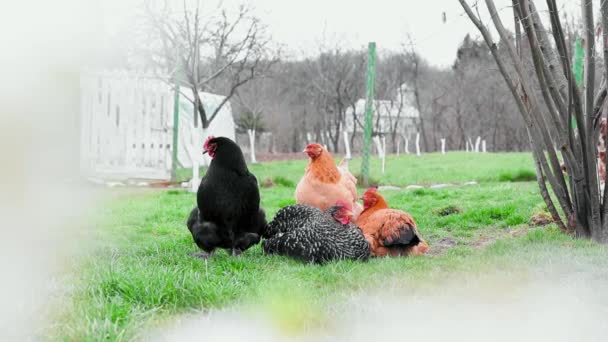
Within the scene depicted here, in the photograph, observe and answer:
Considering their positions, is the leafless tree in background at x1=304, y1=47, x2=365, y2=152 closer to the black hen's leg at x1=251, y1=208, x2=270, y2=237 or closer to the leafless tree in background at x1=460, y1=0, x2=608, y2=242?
Result: the leafless tree in background at x1=460, y1=0, x2=608, y2=242

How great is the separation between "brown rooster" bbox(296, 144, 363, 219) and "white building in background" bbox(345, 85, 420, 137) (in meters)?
10.1

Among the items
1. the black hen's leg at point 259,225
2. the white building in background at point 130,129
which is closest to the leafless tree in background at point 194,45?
the white building in background at point 130,129

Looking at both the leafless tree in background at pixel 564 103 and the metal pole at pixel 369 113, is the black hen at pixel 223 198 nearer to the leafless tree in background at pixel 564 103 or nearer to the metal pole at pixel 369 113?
the leafless tree in background at pixel 564 103

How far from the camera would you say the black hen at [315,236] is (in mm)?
2461

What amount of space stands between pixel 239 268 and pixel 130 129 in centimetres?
565

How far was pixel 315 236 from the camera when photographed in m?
2.50

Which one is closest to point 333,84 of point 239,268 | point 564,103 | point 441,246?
point 441,246

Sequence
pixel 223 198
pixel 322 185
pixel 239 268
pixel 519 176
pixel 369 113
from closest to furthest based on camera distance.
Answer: pixel 239 268
pixel 223 198
pixel 322 185
pixel 369 113
pixel 519 176

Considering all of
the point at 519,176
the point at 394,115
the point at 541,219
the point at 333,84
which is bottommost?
the point at 541,219

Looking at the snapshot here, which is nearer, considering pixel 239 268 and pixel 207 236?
pixel 239 268

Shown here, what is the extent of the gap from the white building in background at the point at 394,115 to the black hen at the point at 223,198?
10880 mm

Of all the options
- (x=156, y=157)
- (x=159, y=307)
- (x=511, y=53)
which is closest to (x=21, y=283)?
(x=159, y=307)

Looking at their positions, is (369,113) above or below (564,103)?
above

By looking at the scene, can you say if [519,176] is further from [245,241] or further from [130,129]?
[245,241]
